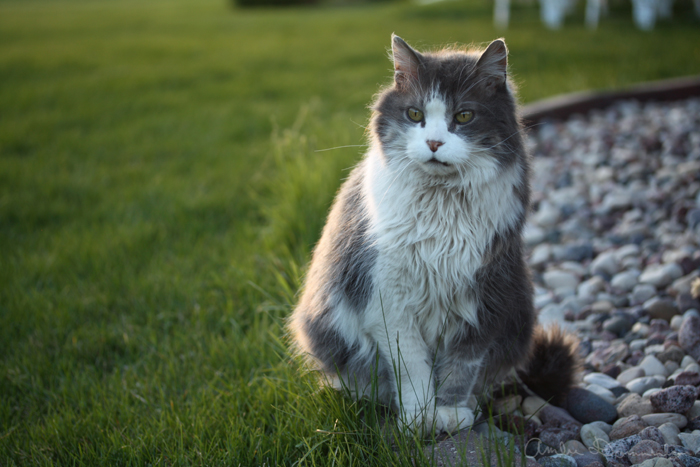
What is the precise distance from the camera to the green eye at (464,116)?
1.62 m

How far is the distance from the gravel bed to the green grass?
697mm

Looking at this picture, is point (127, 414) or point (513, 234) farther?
point (127, 414)

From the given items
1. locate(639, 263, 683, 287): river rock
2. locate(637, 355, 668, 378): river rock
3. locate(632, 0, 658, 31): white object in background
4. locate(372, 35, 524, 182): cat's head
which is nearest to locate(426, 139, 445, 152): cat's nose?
locate(372, 35, 524, 182): cat's head

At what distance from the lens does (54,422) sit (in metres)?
1.90

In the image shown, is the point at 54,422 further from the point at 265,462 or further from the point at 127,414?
the point at 265,462

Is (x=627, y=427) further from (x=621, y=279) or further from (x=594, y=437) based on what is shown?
(x=621, y=279)

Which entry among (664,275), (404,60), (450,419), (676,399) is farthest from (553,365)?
(404,60)

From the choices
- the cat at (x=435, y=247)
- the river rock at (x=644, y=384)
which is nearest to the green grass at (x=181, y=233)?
the cat at (x=435, y=247)

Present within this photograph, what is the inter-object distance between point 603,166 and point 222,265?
278 centimetres

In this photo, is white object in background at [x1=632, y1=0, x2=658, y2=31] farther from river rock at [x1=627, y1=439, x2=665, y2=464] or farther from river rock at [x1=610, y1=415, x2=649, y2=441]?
river rock at [x1=627, y1=439, x2=665, y2=464]

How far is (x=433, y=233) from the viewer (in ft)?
5.37

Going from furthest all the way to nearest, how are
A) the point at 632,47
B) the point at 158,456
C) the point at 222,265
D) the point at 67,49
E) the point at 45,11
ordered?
the point at 45,11 → the point at 67,49 → the point at 632,47 → the point at 222,265 → the point at 158,456

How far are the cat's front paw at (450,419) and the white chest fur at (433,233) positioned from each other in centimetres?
33

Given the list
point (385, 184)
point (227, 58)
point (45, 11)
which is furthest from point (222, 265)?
point (45, 11)
